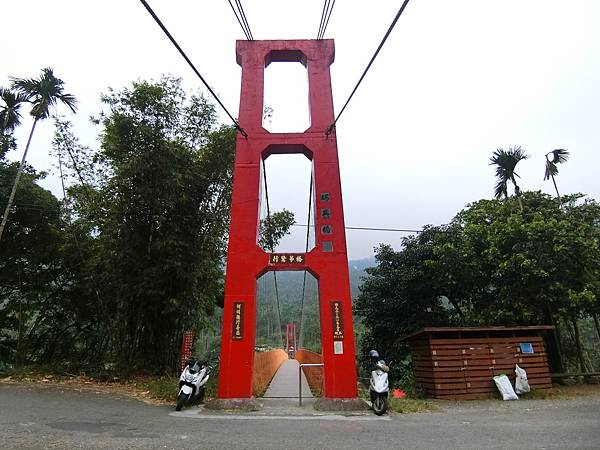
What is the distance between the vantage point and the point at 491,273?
1188cm

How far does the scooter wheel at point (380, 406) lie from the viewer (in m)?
6.11

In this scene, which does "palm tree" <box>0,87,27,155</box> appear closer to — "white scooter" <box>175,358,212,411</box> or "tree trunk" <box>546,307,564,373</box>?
"white scooter" <box>175,358,212,411</box>

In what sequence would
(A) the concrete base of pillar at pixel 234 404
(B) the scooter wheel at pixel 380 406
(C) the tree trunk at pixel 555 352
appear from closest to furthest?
1. (B) the scooter wheel at pixel 380 406
2. (A) the concrete base of pillar at pixel 234 404
3. (C) the tree trunk at pixel 555 352

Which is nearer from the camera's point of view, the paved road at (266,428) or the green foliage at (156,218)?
the paved road at (266,428)

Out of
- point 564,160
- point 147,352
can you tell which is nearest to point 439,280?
point 564,160

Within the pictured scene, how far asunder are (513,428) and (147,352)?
7.69 metres

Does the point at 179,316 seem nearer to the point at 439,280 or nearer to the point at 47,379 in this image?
the point at 47,379

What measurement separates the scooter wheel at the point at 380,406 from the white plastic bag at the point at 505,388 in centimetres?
352

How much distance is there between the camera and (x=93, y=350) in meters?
11.7

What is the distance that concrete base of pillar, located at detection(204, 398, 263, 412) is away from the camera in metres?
6.37

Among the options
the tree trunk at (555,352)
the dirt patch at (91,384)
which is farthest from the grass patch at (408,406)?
the tree trunk at (555,352)

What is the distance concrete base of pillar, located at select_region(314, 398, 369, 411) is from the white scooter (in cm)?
187

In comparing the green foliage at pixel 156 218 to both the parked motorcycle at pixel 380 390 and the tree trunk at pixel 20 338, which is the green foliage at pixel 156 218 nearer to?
the tree trunk at pixel 20 338

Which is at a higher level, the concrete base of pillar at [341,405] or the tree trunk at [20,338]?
the tree trunk at [20,338]
